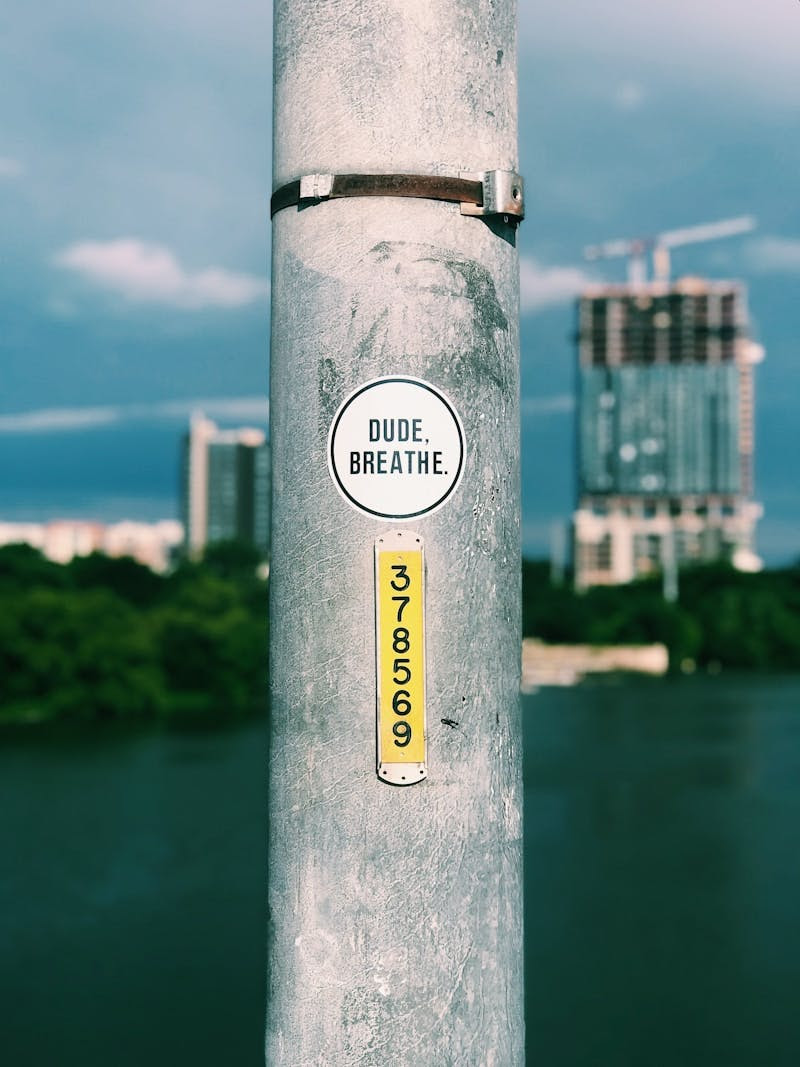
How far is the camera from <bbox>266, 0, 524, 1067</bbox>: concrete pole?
34.9 inches

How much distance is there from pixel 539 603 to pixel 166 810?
28233 mm

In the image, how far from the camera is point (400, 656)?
2.93 feet


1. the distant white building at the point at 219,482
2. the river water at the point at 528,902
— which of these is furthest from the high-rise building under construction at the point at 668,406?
the river water at the point at 528,902

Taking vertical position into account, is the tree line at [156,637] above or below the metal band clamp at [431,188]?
below

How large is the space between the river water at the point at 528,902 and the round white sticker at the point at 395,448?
35.4 feet

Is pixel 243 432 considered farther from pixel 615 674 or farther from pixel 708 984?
pixel 708 984

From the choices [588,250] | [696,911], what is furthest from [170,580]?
[588,250]

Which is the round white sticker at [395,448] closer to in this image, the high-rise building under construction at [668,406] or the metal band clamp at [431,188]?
the metal band clamp at [431,188]

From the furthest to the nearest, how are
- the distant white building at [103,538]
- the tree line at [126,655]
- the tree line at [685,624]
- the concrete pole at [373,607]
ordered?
1. the distant white building at [103,538]
2. the tree line at [685,624]
3. the tree line at [126,655]
4. the concrete pole at [373,607]

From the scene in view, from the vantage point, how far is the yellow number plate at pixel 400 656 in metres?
0.89

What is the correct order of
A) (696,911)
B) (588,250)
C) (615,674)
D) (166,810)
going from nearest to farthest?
(696,911), (166,810), (615,674), (588,250)

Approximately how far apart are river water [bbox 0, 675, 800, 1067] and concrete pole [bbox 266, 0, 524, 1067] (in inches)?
420

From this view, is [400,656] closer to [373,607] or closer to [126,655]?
[373,607]

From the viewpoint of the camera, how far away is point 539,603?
46.3 metres
